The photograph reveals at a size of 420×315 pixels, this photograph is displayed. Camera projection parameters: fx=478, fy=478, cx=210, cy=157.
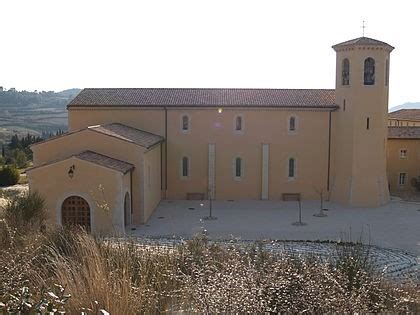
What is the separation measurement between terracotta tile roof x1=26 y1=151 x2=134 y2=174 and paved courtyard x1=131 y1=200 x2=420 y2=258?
118 inches

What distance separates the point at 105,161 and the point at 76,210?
2.69m

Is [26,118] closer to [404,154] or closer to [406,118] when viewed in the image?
[406,118]

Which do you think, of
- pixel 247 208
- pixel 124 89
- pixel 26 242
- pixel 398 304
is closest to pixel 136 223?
pixel 247 208

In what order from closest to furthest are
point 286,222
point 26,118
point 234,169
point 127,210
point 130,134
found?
point 127,210
point 286,222
point 130,134
point 234,169
point 26,118

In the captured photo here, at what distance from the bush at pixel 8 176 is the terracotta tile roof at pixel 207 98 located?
823cm

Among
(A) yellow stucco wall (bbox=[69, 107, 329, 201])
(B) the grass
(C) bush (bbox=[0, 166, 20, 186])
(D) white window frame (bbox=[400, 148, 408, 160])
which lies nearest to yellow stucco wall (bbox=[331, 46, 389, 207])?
(A) yellow stucco wall (bbox=[69, 107, 329, 201])

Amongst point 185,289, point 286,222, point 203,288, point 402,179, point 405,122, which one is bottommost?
point 286,222

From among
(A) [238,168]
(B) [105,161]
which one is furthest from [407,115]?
(B) [105,161]

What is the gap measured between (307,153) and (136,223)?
12441 mm

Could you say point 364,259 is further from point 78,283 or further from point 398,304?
point 78,283

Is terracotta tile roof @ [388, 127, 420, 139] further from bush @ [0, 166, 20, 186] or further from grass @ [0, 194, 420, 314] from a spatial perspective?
grass @ [0, 194, 420, 314]

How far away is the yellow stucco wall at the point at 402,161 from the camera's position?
34406mm

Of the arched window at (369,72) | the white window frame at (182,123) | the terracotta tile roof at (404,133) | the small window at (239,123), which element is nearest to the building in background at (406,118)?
the terracotta tile roof at (404,133)

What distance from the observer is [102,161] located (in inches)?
902
